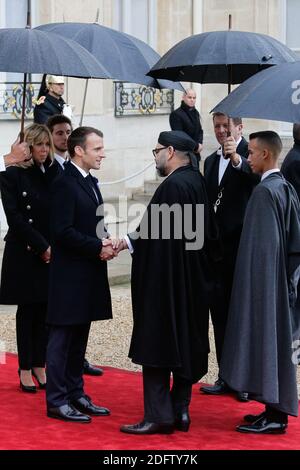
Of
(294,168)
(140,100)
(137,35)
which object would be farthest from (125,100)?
(294,168)

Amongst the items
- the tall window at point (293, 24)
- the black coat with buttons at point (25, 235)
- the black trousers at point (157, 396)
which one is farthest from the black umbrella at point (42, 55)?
the tall window at point (293, 24)

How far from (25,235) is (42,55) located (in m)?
1.16

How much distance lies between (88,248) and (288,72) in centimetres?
154

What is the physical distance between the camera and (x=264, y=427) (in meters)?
6.68

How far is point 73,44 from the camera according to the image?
7461mm

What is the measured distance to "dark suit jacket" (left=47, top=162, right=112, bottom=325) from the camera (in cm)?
675

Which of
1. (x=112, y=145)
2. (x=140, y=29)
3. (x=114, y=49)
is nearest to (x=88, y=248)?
(x=114, y=49)

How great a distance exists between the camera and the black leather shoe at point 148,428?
6.56 meters

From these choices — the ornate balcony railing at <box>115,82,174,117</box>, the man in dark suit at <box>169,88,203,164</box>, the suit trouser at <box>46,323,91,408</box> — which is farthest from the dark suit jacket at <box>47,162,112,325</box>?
the ornate balcony railing at <box>115,82,174,117</box>

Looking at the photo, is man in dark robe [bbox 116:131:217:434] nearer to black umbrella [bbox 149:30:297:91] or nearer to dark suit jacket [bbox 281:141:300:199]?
black umbrella [bbox 149:30:297:91]

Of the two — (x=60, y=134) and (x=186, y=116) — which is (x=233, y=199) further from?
(x=186, y=116)

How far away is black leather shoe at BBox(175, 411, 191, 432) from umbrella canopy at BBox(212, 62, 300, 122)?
5.75 ft
